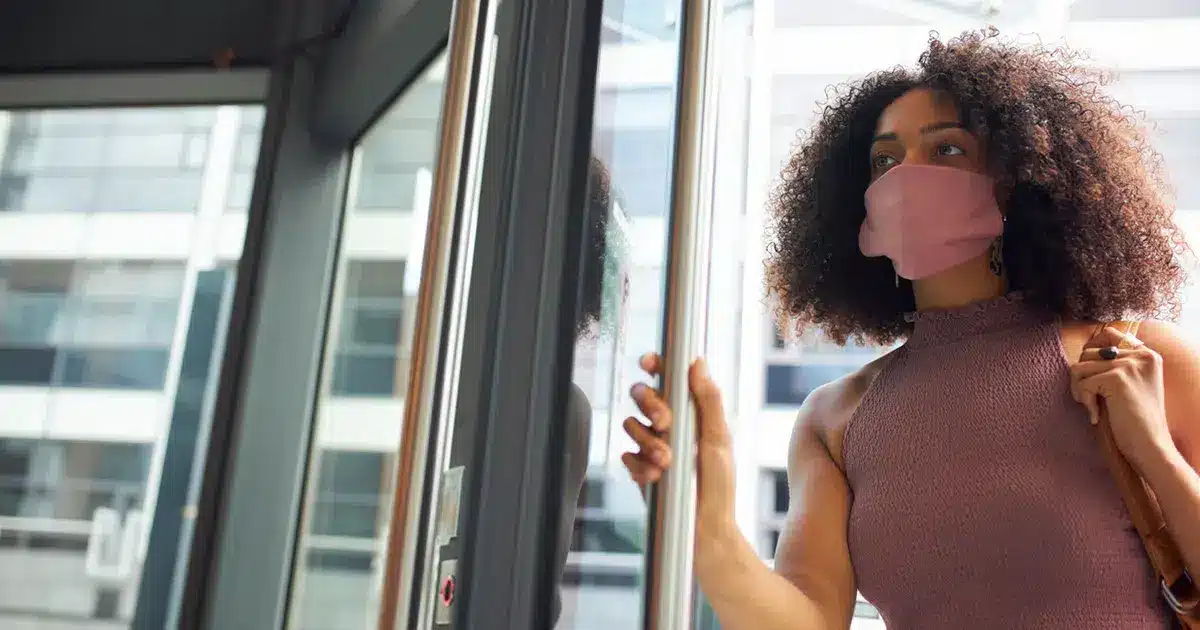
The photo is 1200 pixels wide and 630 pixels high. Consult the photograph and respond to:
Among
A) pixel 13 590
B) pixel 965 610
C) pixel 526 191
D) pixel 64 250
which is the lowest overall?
pixel 13 590

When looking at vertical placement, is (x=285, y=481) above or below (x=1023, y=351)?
below

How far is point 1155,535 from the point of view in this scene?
2.51 feet

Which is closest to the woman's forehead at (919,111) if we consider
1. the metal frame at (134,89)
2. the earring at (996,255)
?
the earring at (996,255)

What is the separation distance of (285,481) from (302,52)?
2.62 ft

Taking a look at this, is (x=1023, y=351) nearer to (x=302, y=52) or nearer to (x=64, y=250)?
(x=302, y=52)

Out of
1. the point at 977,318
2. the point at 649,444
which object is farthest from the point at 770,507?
the point at 649,444

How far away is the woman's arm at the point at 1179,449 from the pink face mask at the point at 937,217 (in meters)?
0.17

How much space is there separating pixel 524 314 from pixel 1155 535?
54cm

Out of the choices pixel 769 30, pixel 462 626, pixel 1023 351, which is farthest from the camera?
pixel 769 30

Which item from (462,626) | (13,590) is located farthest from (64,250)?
(462,626)

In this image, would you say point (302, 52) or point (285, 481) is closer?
point (285, 481)

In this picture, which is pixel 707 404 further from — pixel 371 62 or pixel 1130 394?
pixel 371 62

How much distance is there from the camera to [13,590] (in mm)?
1879

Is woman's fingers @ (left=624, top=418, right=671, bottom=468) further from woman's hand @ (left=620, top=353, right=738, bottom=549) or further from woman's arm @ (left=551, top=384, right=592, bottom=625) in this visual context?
woman's arm @ (left=551, top=384, right=592, bottom=625)
